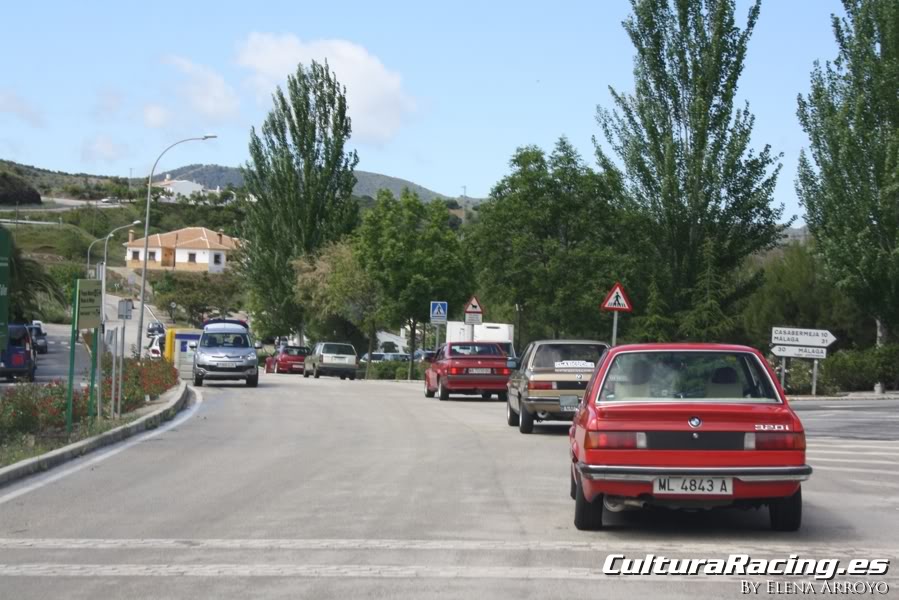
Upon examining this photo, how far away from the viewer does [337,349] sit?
5272cm

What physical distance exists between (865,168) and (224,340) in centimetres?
2184

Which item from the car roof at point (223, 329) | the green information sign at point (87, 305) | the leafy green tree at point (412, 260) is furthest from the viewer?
the leafy green tree at point (412, 260)

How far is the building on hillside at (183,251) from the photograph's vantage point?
147 m

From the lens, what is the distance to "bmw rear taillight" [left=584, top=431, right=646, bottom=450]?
942cm

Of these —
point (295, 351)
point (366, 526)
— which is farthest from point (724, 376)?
point (295, 351)

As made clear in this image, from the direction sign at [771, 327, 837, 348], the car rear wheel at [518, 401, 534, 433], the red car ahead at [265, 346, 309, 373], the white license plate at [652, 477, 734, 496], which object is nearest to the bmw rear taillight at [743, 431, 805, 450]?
the white license plate at [652, 477, 734, 496]

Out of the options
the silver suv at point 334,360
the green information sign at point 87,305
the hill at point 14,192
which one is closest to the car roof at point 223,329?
the silver suv at point 334,360

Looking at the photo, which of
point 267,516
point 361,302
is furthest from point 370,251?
point 267,516

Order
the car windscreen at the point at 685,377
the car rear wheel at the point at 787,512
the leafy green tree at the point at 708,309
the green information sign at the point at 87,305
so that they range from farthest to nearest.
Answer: the leafy green tree at the point at 708,309
the green information sign at the point at 87,305
the car windscreen at the point at 685,377
the car rear wheel at the point at 787,512

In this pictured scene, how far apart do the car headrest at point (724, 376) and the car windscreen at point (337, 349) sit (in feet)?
140

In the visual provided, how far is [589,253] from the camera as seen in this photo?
41375mm

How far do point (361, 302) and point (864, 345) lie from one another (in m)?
23.3

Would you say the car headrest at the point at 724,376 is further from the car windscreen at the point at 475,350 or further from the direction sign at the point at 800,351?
the direction sign at the point at 800,351

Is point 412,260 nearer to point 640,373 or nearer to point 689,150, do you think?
point 689,150
